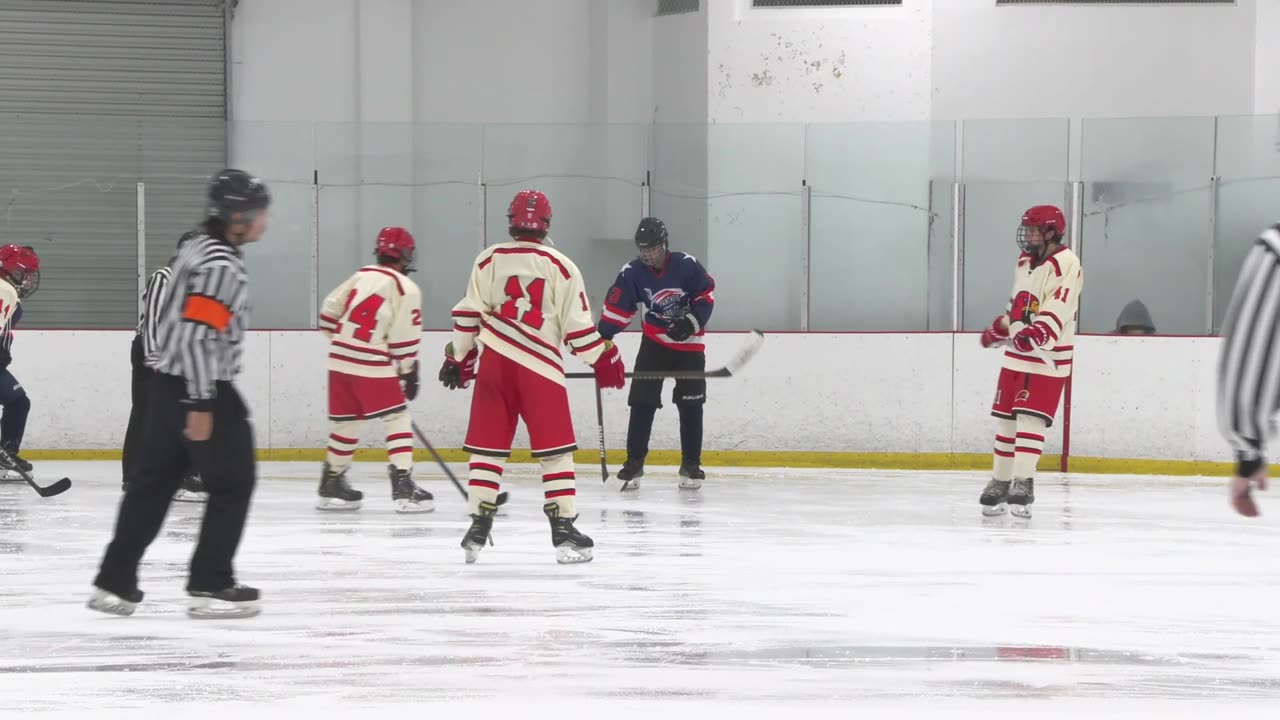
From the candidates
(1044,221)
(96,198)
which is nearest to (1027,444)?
(1044,221)

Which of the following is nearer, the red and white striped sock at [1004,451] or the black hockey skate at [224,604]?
the black hockey skate at [224,604]

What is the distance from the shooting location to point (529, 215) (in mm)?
4766

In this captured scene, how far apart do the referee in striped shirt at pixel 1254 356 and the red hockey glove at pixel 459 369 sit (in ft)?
9.96

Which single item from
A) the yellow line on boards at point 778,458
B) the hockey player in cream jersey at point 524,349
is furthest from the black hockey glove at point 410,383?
the yellow line on boards at point 778,458

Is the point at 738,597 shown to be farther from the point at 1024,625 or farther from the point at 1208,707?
the point at 1208,707

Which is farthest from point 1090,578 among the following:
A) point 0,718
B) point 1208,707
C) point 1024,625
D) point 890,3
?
point 890,3

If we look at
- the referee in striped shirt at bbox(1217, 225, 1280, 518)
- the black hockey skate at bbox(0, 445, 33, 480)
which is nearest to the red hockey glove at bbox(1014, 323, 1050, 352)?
the referee in striped shirt at bbox(1217, 225, 1280, 518)

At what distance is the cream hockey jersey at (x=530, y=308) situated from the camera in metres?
4.72

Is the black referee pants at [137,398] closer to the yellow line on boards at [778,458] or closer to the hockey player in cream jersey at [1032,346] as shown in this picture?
the yellow line on boards at [778,458]

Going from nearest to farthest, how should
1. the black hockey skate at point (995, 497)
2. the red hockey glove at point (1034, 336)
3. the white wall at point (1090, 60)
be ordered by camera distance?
the red hockey glove at point (1034, 336) → the black hockey skate at point (995, 497) → the white wall at point (1090, 60)

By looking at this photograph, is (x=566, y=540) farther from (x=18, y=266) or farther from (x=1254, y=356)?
(x=18, y=266)

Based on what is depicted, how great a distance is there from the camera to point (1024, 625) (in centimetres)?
397

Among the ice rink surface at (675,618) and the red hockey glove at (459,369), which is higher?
the red hockey glove at (459,369)

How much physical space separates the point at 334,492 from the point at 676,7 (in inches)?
222
